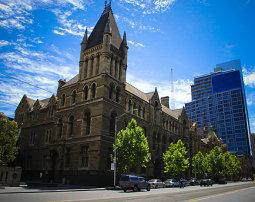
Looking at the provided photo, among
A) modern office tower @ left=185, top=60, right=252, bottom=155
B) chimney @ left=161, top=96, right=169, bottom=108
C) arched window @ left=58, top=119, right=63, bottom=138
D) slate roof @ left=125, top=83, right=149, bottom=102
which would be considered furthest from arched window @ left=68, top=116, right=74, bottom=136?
modern office tower @ left=185, top=60, right=252, bottom=155

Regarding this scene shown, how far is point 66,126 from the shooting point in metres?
45.9

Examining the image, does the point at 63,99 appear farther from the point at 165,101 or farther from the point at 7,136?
the point at 165,101

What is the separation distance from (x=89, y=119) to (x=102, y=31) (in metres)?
16.4

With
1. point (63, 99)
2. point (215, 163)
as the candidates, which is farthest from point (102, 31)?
point (215, 163)

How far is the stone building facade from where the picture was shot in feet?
135

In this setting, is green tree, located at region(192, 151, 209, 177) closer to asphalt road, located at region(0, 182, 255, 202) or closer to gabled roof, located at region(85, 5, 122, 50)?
gabled roof, located at region(85, 5, 122, 50)

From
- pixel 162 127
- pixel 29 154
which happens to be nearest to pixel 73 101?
pixel 29 154

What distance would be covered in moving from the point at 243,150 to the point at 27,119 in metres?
157

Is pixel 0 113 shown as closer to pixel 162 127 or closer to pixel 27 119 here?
pixel 27 119

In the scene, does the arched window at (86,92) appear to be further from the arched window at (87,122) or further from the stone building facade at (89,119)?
the arched window at (87,122)

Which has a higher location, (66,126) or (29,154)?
(66,126)

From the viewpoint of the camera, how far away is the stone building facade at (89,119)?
135 feet

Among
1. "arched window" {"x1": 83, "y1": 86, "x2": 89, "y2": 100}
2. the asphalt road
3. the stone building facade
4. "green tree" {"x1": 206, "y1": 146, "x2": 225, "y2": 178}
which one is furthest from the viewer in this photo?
"green tree" {"x1": 206, "y1": 146, "x2": 225, "y2": 178}

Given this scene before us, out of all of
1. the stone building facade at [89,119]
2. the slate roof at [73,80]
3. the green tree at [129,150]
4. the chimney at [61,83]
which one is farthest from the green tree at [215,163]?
the chimney at [61,83]
